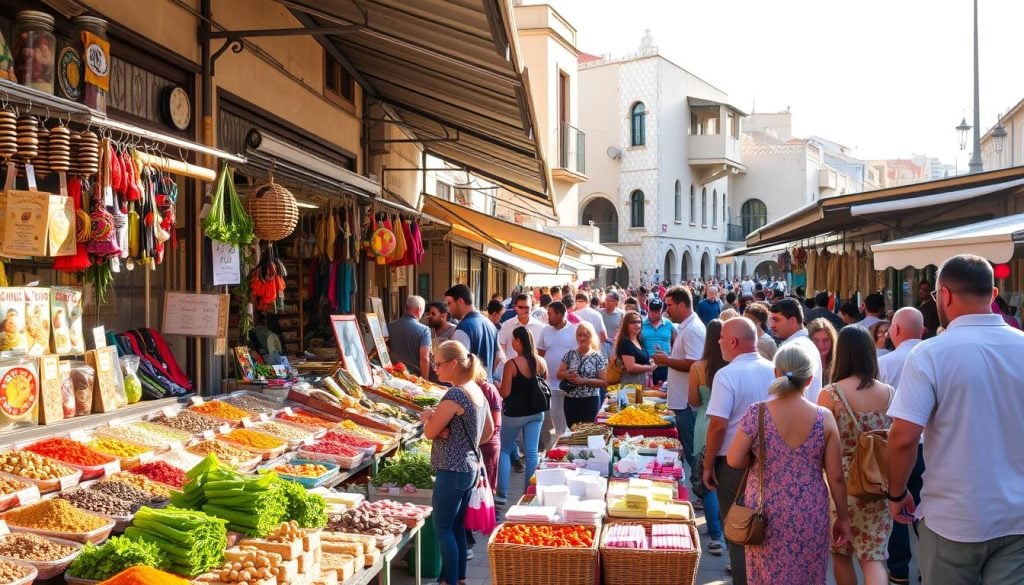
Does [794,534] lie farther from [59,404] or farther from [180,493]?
[59,404]

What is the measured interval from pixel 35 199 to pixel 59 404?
1.35 m

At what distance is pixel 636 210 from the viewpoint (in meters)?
43.1

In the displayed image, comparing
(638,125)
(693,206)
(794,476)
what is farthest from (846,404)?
(693,206)

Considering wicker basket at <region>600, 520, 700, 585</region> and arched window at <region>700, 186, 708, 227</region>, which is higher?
arched window at <region>700, 186, 708, 227</region>

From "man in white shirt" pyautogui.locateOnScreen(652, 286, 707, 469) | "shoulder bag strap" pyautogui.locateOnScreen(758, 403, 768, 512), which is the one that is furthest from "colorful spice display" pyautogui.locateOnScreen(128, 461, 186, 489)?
"man in white shirt" pyautogui.locateOnScreen(652, 286, 707, 469)

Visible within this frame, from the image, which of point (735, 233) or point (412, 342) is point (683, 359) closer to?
point (412, 342)

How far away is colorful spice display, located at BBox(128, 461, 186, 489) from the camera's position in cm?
517

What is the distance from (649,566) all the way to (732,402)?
1066 mm

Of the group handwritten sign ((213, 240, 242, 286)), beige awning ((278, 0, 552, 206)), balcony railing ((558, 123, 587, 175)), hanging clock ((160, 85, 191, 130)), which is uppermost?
balcony railing ((558, 123, 587, 175))

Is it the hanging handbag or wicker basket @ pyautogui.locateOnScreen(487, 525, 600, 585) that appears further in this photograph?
the hanging handbag

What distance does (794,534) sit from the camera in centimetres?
450

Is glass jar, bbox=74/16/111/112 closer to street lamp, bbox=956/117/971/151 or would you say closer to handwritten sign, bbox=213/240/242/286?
handwritten sign, bbox=213/240/242/286

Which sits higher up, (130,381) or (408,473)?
(130,381)

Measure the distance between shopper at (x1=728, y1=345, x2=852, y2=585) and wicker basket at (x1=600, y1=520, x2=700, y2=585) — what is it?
1.20 ft
